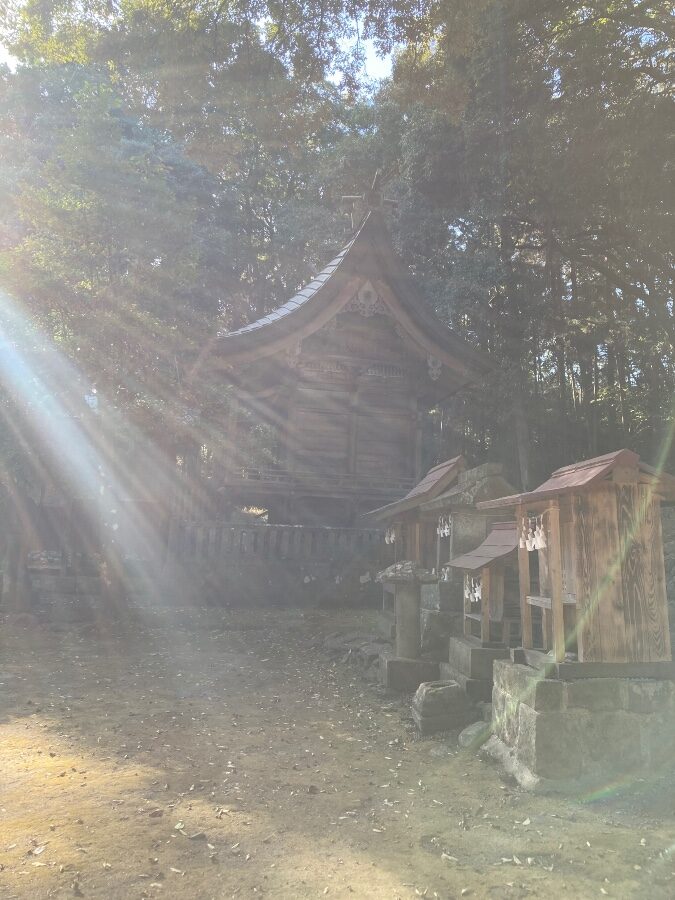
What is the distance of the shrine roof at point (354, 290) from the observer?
11.3 meters

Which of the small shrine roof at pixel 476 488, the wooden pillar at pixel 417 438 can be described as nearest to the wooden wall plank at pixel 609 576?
the small shrine roof at pixel 476 488

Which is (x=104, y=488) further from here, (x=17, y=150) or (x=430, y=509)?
(x=17, y=150)

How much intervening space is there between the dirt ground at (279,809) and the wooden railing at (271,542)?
3983 millimetres

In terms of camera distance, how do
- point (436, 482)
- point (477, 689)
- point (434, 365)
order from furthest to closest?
1. point (434, 365)
2. point (436, 482)
3. point (477, 689)

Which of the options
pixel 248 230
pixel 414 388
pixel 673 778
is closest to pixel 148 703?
pixel 673 778

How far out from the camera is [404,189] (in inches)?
586

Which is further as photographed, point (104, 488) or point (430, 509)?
point (104, 488)

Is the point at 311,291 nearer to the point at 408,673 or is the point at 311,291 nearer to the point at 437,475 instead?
the point at 437,475

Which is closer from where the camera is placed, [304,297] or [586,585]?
[586,585]

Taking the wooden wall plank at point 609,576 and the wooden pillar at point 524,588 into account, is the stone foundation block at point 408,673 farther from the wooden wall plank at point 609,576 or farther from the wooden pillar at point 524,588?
the wooden wall plank at point 609,576

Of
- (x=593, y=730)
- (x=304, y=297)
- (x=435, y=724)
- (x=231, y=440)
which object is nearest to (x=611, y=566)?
(x=593, y=730)

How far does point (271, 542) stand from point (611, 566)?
22.9 ft

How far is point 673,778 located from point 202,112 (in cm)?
751

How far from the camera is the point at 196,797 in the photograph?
344 centimetres
